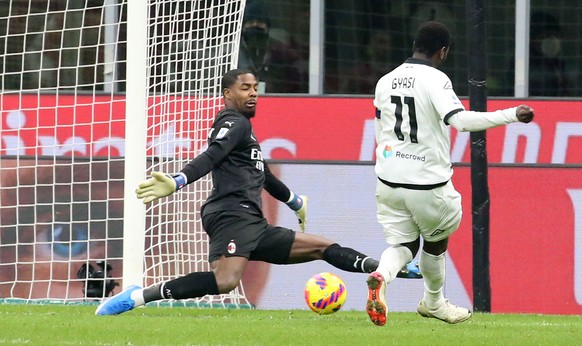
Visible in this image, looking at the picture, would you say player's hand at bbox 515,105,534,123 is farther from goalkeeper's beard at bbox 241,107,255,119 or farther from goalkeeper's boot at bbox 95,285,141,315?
goalkeeper's boot at bbox 95,285,141,315

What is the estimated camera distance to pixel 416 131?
852 cm

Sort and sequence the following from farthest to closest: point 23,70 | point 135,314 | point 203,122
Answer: point 23,70
point 203,122
point 135,314

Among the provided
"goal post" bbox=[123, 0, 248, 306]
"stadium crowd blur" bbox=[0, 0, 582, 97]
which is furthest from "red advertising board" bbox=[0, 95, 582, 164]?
"goal post" bbox=[123, 0, 248, 306]

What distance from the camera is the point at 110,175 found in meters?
12.9

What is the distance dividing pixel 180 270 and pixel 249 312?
172 centimetres

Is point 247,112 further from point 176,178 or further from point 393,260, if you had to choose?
point 393,260

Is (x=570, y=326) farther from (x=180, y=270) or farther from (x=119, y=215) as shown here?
(x=119, y=215)

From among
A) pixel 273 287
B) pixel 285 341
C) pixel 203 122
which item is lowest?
pixel 273 287

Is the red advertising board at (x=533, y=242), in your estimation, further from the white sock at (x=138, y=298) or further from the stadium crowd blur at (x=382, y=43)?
the white sock at (x=138, y=298)

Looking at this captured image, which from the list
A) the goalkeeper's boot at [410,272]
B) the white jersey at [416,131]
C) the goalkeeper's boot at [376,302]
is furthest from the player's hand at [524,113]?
the goalkeeper's boot at [410,272]

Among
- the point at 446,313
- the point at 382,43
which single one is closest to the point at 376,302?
the point at 446,313

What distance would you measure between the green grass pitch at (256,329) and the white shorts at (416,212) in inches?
24.3

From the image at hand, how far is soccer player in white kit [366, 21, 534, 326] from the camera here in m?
8.48

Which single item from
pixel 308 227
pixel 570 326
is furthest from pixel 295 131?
pixel 570 326
